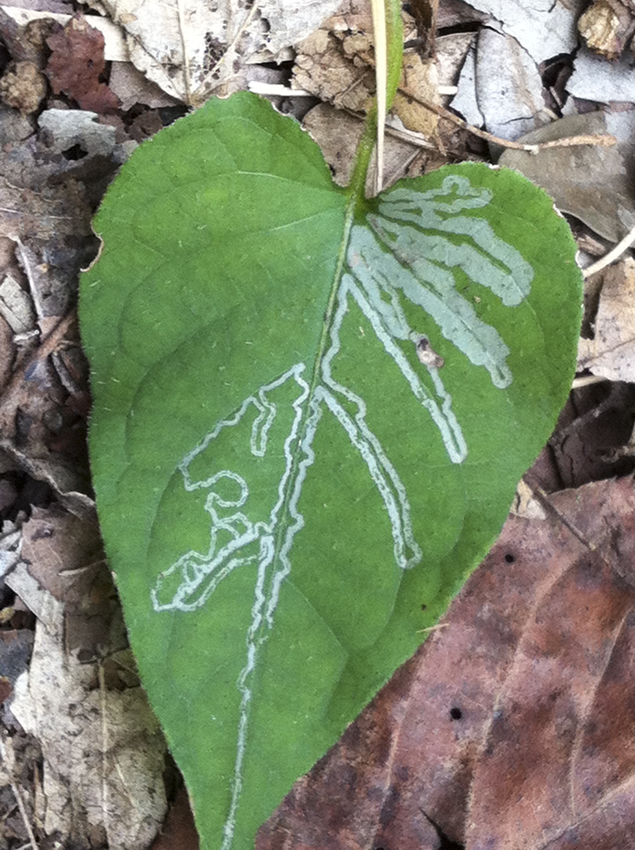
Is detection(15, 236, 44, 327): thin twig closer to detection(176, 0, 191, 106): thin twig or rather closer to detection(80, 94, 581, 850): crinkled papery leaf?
detection(80, 94, 581, 850): crinkled papery leaf

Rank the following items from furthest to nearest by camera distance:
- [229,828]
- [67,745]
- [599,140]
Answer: [599,140] < [67,745] < [229,828]

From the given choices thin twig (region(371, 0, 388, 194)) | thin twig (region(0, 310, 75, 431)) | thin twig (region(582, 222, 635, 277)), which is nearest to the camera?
thin twig (region(371, 0, 388, 194))

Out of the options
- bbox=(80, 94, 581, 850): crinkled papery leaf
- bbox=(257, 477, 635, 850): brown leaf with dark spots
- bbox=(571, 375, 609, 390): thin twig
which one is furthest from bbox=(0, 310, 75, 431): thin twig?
bbox=(571, 375, 609, 390): thin twig

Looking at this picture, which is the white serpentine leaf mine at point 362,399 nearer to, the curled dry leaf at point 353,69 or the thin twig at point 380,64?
the thin twig at point 380,64

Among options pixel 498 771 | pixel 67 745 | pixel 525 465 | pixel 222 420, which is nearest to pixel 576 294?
pixel 525 465

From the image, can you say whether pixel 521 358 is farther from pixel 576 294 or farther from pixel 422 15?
pixel 422 15

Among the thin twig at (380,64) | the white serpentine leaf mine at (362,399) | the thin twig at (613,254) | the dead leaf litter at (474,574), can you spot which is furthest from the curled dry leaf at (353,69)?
the thin twig at (613,254)
